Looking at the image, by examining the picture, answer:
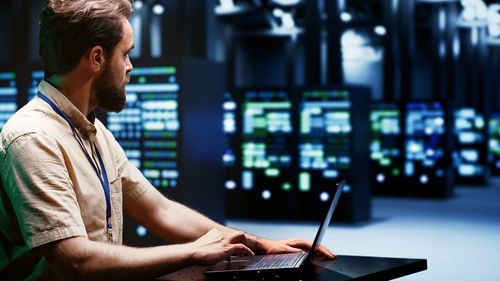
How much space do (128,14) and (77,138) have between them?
1.18 feet

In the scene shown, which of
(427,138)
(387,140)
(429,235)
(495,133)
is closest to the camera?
(429,235)

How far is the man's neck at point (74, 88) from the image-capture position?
224cm

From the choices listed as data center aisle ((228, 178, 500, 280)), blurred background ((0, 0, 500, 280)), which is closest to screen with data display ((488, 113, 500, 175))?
blurred background ((0, 0, 500, 280))

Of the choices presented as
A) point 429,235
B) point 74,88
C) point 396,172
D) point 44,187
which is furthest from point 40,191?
point 396,172

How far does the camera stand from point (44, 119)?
2.16m

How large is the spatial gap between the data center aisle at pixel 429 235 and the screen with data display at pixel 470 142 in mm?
4293

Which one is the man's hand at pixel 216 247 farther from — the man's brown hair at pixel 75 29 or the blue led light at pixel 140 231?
the blue led light at pixel 140 231

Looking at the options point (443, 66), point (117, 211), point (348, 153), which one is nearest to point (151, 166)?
point (348, 153)

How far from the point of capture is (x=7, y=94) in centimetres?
815

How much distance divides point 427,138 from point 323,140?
4468 mm

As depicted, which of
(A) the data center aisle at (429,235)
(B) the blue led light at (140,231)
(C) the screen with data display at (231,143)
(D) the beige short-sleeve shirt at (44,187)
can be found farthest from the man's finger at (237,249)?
(C) the screen with data display at (231,143)

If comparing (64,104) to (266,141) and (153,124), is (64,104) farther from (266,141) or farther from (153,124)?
(266,141)

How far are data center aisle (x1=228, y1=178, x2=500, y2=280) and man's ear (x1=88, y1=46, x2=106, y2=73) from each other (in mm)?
4880

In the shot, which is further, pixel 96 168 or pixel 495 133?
pixel 495 133
